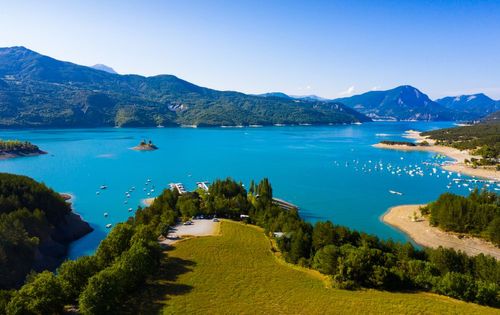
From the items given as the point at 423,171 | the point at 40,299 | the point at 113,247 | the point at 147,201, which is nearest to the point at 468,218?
the point at 113,247

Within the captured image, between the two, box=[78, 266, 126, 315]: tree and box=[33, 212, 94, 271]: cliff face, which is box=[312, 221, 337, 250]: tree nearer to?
box=[78, 266, 126, 315]: tree

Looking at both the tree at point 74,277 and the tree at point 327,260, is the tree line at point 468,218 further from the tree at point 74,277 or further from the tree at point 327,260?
the tree at point 74,277

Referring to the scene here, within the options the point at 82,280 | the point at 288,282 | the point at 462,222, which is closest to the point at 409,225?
the point at 462,222

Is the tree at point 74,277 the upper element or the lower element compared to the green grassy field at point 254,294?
upper

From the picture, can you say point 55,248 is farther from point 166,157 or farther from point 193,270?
point 166,157

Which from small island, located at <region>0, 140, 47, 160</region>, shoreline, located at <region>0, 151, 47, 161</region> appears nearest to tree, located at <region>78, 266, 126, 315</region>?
shoreline, located at <region>0, 151, 47, 161</region>

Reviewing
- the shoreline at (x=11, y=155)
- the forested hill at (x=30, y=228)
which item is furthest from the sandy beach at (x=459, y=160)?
the shoreline at (x=11, y=155)

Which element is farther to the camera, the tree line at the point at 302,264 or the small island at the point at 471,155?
the small island at the point at 471,155
